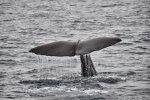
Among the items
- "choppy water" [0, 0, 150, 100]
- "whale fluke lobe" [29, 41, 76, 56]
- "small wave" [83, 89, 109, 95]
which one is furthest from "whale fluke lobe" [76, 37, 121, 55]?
"small wave" [83, 89, 109, 95]

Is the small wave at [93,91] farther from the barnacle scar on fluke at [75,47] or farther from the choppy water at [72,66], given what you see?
the barnacle scar on fluke at [75,47]

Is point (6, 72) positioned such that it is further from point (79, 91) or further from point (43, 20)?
point (43, 20)

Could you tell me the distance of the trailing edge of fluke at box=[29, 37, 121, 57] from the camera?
31.1 feet

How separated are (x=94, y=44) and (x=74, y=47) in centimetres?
41

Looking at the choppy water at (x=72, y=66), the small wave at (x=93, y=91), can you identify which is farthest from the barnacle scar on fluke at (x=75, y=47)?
the small wave at (x=93, y=91)

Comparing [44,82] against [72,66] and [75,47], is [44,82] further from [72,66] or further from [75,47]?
[72,66]

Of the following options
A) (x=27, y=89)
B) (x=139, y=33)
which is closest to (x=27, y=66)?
(x=27, y=89)

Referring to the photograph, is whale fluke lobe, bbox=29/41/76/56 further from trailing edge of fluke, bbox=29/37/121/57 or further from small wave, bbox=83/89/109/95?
small wave, bbox=83/89/109/95

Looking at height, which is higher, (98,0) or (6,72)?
(6,72)

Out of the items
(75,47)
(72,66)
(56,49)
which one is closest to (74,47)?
(75,47)

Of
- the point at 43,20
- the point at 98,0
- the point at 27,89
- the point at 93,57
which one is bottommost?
the point at 98,0

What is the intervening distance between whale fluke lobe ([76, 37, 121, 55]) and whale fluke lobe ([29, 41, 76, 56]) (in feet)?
0.50

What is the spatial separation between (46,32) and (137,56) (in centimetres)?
784

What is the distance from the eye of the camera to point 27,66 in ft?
47.8
